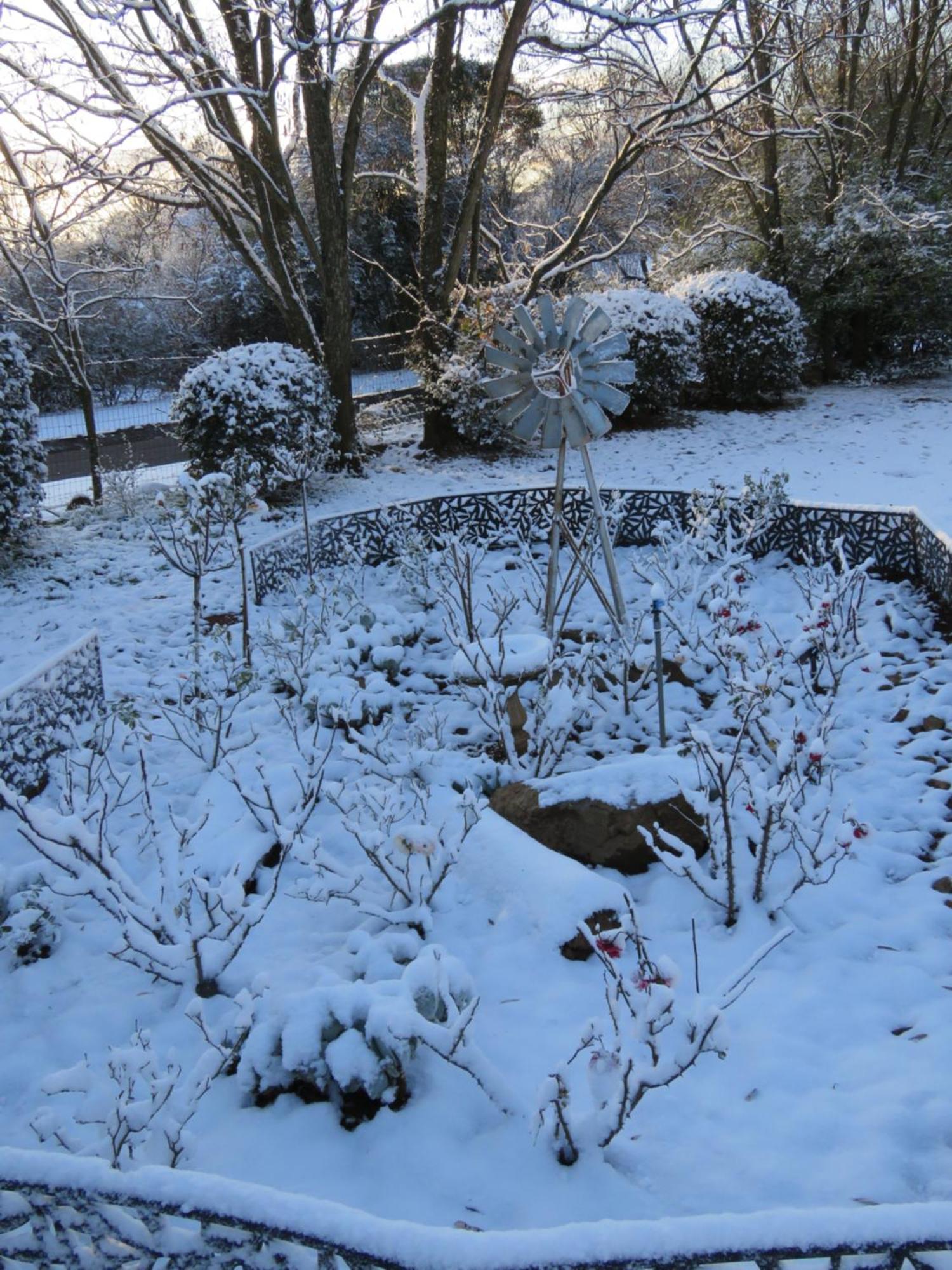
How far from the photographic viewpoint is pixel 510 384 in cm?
461

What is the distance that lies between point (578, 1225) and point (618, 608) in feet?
11.8

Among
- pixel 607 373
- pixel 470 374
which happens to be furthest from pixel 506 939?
pixel 470 374

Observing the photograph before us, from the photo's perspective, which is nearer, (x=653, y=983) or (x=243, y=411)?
(x=653, y=983)

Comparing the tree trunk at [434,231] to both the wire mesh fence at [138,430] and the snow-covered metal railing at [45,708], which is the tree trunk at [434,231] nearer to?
the wire mesh fence at [138,430]

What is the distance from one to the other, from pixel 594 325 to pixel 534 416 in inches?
22.2

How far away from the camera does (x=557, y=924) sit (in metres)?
2.71

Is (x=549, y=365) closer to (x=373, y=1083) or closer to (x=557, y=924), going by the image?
(x=557, y=924)

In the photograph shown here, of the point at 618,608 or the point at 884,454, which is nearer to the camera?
the point at 618,608

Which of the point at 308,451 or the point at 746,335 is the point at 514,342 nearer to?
the point at 308,451

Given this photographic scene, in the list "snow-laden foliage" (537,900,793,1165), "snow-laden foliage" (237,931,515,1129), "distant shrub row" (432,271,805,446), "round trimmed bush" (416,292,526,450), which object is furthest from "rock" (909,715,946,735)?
"distant shrub row" (432,271,805,446)

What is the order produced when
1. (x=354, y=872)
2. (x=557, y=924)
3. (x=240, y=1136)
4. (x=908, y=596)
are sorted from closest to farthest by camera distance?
1. (x=240, y=1136)
2. (x=557, y=924)
3. (x=354, y=872)
4. (x=908, y=596)

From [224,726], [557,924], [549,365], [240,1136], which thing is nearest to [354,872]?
[557,924]

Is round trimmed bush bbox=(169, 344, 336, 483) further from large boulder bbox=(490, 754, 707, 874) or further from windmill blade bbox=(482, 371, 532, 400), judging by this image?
large boulder bbox=(490, 754, 707, 874)

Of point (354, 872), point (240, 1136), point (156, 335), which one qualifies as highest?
point (156, 335)
